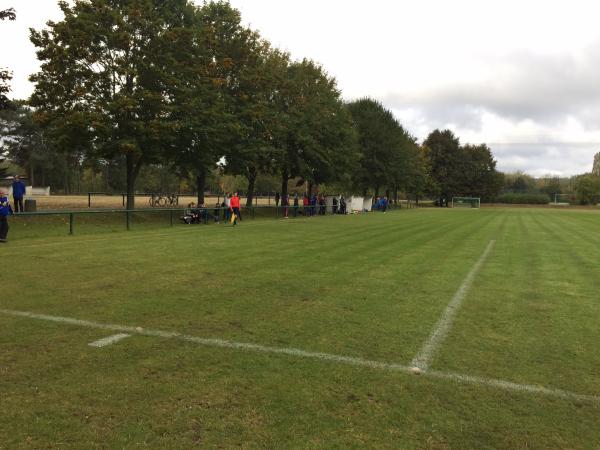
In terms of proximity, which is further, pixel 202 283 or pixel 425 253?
pixel 425 253

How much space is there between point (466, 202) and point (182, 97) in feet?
244

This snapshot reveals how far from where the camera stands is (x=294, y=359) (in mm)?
4406

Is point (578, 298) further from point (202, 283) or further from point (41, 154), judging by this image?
point (41, 154)

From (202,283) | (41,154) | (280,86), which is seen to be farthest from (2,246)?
(41,154)

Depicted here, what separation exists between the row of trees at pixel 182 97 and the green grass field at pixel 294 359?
1369 cm

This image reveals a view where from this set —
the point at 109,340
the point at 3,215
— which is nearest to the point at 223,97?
the point at 3,215

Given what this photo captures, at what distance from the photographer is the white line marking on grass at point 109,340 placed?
4.72m

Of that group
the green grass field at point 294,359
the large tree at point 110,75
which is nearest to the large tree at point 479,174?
the large tree at point 110,75

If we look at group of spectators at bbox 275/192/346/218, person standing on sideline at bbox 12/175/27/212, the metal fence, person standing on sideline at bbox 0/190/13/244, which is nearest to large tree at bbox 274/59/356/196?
group of spectators at bbox 275/192/346/218

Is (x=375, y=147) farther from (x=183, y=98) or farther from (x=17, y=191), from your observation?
(x=17, y=191)

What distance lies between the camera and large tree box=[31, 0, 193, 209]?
66.6ft

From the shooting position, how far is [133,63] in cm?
2169

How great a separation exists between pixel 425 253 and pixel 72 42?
18074 millimetres

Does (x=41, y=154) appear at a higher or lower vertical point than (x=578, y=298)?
higher
